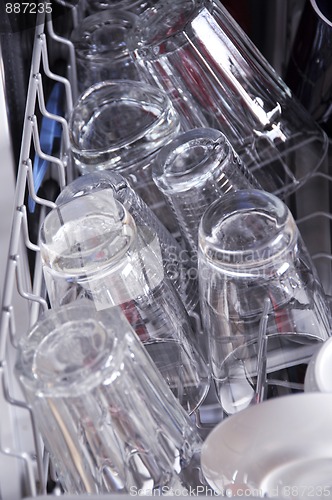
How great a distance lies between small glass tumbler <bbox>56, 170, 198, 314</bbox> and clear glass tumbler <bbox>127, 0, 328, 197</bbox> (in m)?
0.10

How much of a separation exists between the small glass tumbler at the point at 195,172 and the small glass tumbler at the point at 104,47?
15 centimetres

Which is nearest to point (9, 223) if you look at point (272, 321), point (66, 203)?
point (66, 203)

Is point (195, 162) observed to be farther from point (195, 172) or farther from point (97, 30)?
point (97, 30)

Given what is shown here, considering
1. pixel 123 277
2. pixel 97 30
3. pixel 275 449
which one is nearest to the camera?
pixel 275 449

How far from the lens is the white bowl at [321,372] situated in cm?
47

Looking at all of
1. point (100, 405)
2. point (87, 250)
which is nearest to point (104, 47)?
point (87, 250)

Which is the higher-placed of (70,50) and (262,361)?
(70,50)

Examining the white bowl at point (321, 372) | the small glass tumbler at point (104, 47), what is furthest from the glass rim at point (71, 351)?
the small glass tumbler at point (104, 47)

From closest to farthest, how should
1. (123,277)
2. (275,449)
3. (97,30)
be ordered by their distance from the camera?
(275,449)
(123,277)
(97,30)

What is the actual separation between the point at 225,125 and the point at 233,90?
0.03m

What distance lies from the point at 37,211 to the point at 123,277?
0.21 meters

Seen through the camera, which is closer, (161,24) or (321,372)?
(321,372)

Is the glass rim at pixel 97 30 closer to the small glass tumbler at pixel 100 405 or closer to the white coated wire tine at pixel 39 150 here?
the white coated wire tine at pixel 39 150

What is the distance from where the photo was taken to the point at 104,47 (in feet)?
2.46
